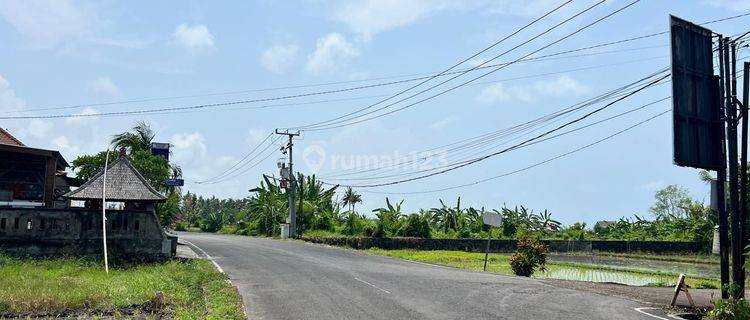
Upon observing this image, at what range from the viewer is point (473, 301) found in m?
16.0

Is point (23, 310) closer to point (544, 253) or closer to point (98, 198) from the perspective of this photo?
point (98, 198)

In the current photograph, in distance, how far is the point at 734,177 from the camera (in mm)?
16078

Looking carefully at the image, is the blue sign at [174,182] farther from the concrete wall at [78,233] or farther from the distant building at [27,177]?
the concrete wall at [78,233]

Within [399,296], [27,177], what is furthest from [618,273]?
[27,177]

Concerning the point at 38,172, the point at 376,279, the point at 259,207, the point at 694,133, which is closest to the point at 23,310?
the point at 376,279

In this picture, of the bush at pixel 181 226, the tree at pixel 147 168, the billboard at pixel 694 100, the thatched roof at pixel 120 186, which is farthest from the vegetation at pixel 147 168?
the bush at pixel 181 226

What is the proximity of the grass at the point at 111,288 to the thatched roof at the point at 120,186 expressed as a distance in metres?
3.19

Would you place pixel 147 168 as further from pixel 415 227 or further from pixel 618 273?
pixel 618 273

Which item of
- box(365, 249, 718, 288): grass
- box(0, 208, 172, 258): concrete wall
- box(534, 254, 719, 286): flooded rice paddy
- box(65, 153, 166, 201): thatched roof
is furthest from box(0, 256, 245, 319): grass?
box(534, 254, 719, 286): flooded rice paddy

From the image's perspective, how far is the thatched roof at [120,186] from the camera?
25828 mm

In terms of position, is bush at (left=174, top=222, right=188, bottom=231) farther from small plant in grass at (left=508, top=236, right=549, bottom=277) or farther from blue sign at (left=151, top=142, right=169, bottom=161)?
small plant in grass at (left=508, top=236, right=549, bottom=277)

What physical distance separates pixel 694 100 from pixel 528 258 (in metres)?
12.7

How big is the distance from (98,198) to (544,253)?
1896cm

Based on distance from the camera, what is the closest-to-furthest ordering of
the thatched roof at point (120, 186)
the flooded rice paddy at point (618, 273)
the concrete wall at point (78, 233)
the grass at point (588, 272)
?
the concrete wall at point (78, 233)
the thatched roof at point (120, 186)
the grass at point (588, 272)
the flooded rice paddy at point (618, 273)
